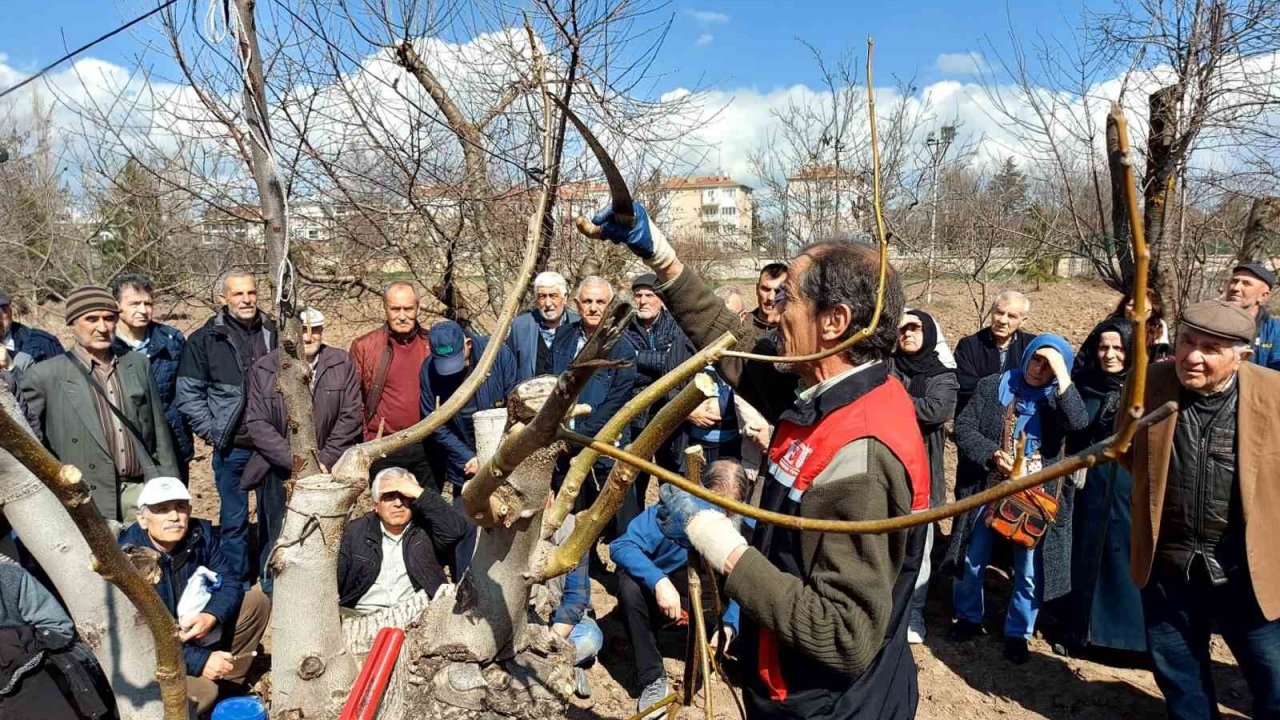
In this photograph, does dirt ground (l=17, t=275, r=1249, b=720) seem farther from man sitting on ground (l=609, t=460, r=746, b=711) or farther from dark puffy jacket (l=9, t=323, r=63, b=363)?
dark puffy jacket (l=9, t=323, r=63, b=363)

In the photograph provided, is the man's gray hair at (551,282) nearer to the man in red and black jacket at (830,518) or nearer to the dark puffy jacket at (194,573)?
the dark puffy jacket at (194,573)

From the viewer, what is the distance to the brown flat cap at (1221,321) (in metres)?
2.62

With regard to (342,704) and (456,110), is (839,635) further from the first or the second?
(456,110)

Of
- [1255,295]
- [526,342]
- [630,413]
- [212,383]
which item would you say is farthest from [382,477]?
[1255,295]


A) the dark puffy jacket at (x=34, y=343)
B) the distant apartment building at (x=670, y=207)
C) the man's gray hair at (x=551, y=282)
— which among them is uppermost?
the distant apartment building at (x=670, y=207)

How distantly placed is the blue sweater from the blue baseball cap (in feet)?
4.32

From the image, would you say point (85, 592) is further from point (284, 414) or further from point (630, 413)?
point (284, 414)

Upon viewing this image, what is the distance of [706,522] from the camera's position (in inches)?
72.4

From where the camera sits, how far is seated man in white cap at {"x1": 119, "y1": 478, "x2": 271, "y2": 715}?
3287 millimetres

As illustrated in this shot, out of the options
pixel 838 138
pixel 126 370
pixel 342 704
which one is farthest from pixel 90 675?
pixel 838 138

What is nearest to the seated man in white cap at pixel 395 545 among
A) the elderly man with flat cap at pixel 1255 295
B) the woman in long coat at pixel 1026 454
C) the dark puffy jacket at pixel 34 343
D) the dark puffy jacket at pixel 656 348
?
the dark puffy jacket at pixel 656 348

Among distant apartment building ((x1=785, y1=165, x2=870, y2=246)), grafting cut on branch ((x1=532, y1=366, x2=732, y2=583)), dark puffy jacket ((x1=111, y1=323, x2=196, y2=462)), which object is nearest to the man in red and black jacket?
grafting cut on branch ((x1=532, y1=366, x2=732, y2=583))

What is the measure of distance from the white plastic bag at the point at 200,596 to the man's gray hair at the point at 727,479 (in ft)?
7.30

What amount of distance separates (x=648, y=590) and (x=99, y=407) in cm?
290
